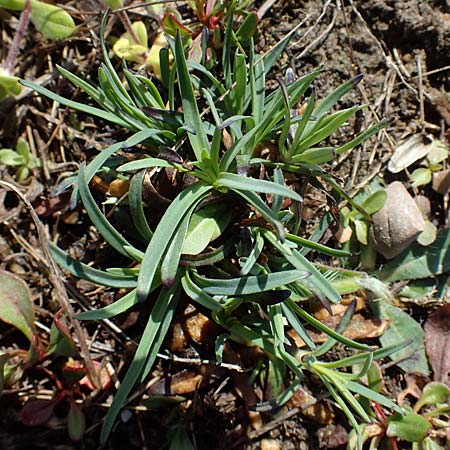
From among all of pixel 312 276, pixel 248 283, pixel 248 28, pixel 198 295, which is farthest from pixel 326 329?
pixel 248 28

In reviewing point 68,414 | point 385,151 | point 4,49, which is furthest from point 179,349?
point 4,49

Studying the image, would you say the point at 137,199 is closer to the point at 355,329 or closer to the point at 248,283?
the point at 248,283

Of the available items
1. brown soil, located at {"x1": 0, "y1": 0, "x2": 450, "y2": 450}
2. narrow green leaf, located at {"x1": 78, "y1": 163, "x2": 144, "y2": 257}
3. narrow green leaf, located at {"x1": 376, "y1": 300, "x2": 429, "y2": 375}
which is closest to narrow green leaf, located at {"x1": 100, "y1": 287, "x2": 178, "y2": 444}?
narrow green leaf, located at {"x1": 78, "y1": 163, "x2": 144, "y2": 257}

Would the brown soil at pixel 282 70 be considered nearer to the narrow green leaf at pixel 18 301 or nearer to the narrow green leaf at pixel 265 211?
the narrow green leaf at pixel 18 301

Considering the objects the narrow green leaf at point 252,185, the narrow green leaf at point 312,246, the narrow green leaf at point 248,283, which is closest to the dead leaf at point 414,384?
the narrow green leaf at point 312,246

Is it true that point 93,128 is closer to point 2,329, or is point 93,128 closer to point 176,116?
point 176,116
